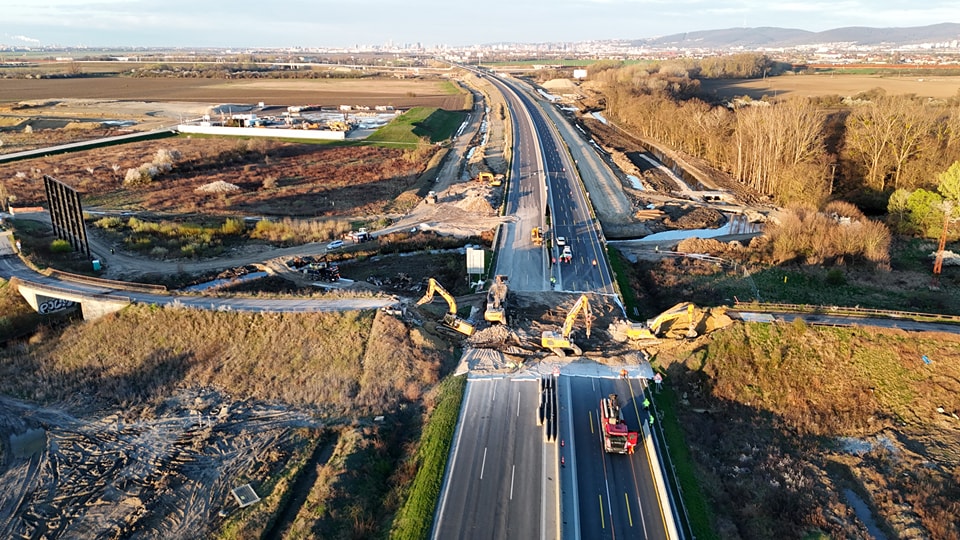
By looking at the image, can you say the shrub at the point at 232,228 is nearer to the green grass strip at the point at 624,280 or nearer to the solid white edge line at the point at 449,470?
the green grass strip at the point at 624,280

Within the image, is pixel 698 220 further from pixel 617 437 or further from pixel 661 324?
pixel 617 437

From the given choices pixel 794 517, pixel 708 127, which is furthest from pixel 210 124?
pixel 794 517

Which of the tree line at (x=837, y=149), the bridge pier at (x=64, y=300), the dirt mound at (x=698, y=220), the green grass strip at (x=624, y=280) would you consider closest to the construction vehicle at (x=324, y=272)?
the bridge pier at (x=64, y=300)

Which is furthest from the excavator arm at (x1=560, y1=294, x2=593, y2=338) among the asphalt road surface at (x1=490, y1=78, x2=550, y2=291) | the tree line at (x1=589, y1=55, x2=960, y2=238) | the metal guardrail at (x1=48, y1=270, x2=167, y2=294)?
the tree line at (x1=589, y1=55, x2=960, y2=238)

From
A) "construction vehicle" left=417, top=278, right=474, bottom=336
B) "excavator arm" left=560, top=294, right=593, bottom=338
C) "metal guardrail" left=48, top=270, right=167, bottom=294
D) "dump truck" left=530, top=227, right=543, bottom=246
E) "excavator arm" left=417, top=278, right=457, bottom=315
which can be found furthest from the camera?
"dump truck" left=530, top=227, right=543, bottom=246

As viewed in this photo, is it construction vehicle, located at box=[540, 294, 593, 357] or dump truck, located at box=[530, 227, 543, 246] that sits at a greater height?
dump truck, located at box=[530, 227, 543, 246]

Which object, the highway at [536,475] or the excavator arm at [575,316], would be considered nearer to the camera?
the highway at [536,475]

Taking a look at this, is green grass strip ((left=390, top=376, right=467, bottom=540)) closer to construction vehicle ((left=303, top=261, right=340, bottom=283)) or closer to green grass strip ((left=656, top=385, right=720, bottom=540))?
green grass strip ((left=656, top=385, right=720, bottom=540))

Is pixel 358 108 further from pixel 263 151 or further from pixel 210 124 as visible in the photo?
pixel 263 151
